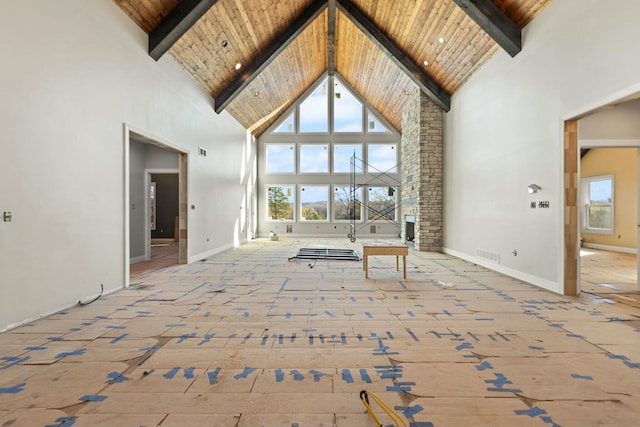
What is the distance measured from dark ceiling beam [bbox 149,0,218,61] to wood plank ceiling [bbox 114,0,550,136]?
15mm

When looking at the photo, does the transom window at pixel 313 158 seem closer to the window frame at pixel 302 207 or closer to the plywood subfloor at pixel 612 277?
the window frame at pixel 302 207

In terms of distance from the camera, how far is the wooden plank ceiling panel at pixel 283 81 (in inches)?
346

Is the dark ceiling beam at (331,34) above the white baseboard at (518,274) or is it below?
above

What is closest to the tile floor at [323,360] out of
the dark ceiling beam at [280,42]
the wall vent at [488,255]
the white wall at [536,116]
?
the white wall at [536,116]

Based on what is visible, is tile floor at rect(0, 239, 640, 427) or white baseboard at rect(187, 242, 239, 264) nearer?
tile floor at rect(0, 239, 640, 427)

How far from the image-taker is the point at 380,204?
42.3ft

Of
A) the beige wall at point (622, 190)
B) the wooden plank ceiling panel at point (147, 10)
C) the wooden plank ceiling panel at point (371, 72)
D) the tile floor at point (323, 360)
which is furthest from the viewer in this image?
the wooden plank ceiling panel at point (371, 72)

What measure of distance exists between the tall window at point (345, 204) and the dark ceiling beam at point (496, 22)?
321 inches

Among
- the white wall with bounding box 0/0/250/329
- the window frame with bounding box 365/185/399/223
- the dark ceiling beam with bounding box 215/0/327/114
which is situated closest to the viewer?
the white wall with bounding box 0/0/250/329

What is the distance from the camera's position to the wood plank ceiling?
5000 mm

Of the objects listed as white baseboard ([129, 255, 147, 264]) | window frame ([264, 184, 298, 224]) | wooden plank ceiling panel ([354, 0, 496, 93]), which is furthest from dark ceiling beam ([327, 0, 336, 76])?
white baseboard ([129, 255, 147, 264])

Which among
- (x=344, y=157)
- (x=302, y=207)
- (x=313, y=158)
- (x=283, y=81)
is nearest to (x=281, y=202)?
(x=302, y=207)

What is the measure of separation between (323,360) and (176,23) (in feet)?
17.2

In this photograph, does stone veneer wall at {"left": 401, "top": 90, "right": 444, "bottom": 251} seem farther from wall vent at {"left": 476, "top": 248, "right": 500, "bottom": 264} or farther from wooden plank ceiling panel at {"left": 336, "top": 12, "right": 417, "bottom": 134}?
wall vent at {"left": 476, "top": 248, "right": 500, "bottom": 264}
